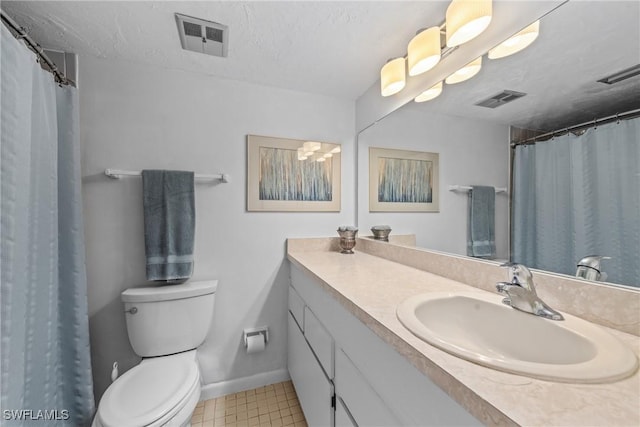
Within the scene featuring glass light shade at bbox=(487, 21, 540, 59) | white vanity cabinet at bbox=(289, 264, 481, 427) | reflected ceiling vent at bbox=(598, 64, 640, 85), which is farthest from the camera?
glass light shade at bbox=(487, 21, 540, 59)

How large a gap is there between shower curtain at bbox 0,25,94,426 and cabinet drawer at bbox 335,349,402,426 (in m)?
1.11

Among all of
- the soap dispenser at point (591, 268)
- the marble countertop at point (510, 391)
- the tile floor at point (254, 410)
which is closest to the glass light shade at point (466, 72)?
the soap dispenser at point (591, 268)

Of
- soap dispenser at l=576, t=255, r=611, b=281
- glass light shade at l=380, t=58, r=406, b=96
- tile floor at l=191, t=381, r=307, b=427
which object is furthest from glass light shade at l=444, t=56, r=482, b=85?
tile floor at l=191, t=381, r=307, b=427

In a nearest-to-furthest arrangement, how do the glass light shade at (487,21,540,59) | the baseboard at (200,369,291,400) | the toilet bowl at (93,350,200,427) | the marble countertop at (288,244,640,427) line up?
the marble countertop at (288,244,640,427)
the glass light shade at (487,21,540,59)
the toilet bowl at (93,350,200,427)
the baseboard at (200,369,291,400)

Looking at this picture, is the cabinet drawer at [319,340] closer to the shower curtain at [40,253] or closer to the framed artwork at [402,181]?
the framed artwork at [402,181]

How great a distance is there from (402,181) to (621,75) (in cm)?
96

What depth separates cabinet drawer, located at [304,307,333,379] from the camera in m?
0.97

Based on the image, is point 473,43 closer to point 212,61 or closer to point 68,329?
point 212,61

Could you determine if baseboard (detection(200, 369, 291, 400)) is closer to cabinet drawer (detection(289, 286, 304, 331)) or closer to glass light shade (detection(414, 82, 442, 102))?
cabinet drawer (detection(289, 286, 304, 331))

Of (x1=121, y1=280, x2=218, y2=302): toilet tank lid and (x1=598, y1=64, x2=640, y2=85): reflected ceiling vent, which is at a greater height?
(x1=598, y1=64, x2=640, y2=85): reflected ceiling vent

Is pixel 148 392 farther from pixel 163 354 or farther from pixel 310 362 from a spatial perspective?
pixel 310 362

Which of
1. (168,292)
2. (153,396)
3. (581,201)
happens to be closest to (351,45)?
(581,201)

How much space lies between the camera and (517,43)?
861 millimetres

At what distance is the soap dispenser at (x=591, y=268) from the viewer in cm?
66
